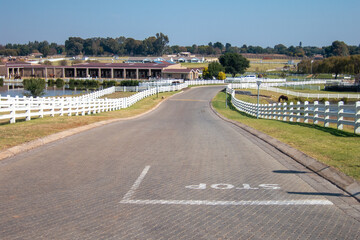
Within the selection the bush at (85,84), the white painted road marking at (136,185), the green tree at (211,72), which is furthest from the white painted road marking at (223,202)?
the green tree at (211,72)

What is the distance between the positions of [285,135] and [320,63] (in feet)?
381

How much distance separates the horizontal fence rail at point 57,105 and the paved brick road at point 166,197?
8.09 meters

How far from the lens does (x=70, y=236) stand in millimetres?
5492

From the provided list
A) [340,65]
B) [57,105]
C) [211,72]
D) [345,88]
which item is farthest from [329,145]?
[340,65]

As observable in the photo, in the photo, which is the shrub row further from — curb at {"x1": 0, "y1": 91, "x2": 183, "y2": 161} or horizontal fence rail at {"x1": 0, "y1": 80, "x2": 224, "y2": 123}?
curb at {"x1": 0, "y1": 91, "x2": 183, "y2": 161}

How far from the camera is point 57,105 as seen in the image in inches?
974

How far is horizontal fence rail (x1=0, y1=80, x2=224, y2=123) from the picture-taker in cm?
1905

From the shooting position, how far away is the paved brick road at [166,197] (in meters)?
5.77

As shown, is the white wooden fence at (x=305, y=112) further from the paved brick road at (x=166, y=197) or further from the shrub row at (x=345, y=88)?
the shrub row at (x=345, y=88)

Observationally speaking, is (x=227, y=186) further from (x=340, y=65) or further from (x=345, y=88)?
(x=340, y=65)

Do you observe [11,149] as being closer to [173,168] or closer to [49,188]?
[49,188]

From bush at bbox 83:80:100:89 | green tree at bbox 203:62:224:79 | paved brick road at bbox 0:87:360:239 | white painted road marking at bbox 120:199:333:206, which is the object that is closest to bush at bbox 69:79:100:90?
bush at bbox 83:80:100:89

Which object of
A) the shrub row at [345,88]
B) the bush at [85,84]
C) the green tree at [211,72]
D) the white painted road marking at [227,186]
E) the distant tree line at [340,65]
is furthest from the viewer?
the green tree at [211,72]

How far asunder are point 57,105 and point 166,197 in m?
19.1
